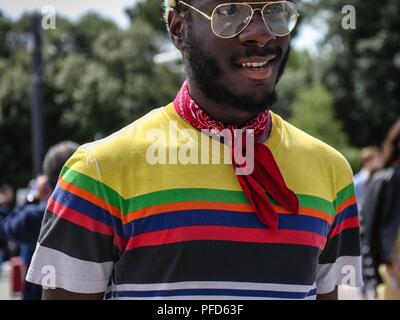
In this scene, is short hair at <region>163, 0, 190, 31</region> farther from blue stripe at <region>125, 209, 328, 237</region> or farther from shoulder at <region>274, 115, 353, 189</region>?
blue stripe at <region>125, 209, 328, 237</region>

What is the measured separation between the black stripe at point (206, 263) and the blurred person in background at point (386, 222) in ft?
12.6

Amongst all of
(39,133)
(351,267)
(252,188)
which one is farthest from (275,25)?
(39,133)

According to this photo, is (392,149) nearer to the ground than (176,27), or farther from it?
nearer to the ground

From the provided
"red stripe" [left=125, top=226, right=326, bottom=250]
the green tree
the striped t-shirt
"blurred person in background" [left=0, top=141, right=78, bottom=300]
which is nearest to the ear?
the striped t-shirt

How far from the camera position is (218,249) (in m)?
1.81

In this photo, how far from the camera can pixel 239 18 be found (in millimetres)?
1891

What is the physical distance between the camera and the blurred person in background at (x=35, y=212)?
16.1ft

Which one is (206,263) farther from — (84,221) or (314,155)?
(314,155)

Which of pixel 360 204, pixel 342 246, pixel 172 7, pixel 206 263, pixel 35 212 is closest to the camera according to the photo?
pixel 206 263

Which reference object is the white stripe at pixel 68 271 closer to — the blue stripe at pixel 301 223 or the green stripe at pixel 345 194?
the blue stripe at pixel 301 223

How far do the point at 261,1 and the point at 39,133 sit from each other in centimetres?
877

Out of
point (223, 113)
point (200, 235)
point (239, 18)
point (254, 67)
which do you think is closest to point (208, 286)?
point (200, 235)

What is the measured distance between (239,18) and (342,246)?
707 mm

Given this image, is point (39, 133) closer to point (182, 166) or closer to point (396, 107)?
point (182, 166)
